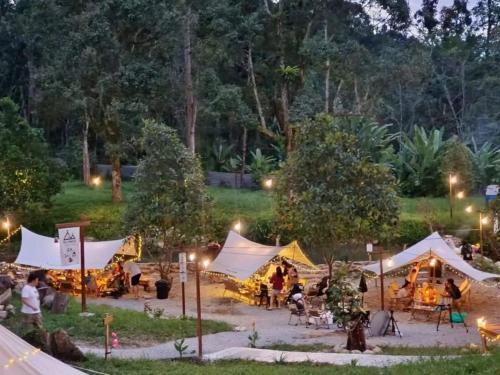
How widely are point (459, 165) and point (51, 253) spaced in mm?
20846

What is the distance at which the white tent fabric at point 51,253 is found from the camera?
21641mm

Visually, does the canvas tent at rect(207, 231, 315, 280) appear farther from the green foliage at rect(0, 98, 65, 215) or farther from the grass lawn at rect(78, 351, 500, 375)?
the green foliage at rect(0, 98, 65, 215)

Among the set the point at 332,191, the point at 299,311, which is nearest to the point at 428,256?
the point at 332,191

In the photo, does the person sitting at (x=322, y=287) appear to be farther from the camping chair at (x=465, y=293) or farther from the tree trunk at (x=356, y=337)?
the tree trunk at (x=356, y=337)

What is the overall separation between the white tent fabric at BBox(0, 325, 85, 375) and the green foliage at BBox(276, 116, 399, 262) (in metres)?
13.9

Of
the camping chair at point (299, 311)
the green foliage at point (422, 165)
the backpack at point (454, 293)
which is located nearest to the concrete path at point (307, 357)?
the camping chair at point (299, 311)

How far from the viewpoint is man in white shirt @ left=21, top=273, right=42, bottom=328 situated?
12.3 meters

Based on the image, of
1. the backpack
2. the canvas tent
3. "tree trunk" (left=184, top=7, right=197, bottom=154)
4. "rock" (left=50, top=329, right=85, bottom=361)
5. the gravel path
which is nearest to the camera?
"rock" (left=50, top=329, right=85, bottom=361)

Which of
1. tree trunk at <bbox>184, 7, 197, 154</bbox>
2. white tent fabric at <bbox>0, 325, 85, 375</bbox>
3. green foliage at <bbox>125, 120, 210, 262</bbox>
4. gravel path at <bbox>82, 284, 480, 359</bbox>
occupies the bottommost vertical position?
gravel path at <bbox>82, 284, 480, 359</bbox>

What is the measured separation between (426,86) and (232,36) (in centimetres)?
1840

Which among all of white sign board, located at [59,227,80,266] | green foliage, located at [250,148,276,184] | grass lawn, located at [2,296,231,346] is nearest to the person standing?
grass lawn, located at [2,296,231,346]

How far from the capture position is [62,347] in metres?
11.2

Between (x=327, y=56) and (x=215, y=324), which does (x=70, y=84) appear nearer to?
(x=327, y=56)

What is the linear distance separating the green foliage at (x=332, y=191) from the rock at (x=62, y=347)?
34.7ft
